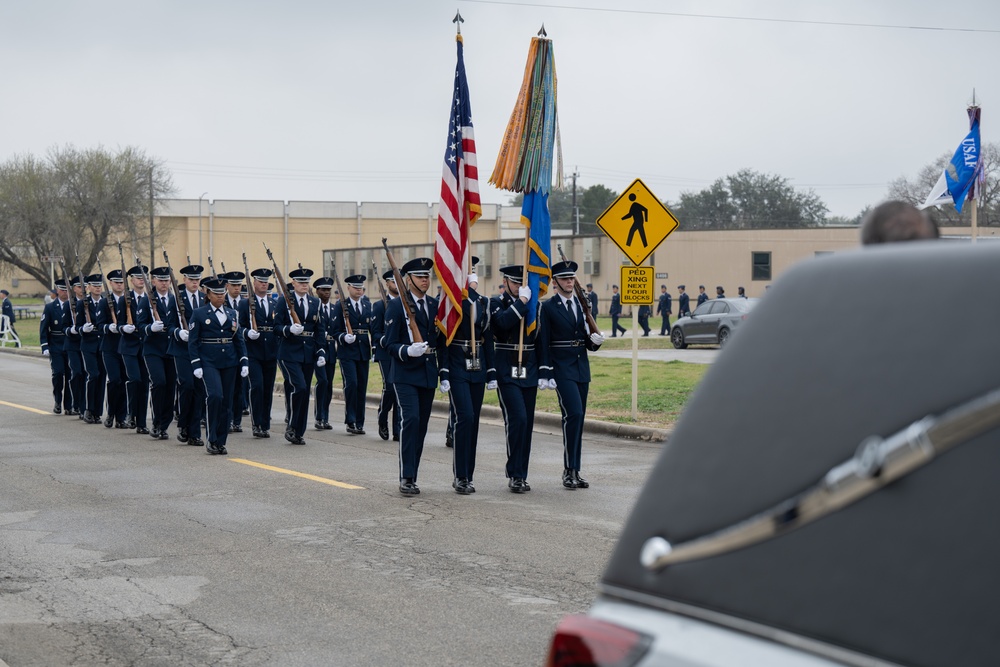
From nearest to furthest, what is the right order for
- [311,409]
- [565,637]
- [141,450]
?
[565,637], [141,450], [311,409]

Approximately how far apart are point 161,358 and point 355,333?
8.65 ft

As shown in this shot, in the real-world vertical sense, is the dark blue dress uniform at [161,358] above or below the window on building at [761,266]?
below

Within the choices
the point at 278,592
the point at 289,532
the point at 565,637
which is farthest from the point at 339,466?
the point at 565,637

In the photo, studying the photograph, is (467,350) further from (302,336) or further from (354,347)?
(354,347)

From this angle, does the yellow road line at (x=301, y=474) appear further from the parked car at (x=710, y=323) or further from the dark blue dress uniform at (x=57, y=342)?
the parked car at (x=710, y=323)

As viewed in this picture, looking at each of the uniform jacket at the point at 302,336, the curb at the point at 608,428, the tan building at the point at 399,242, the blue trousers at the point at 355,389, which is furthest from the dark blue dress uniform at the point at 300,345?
the tan building at the point at 399,242

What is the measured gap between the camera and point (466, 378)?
11.2m

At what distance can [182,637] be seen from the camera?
639 centimetres

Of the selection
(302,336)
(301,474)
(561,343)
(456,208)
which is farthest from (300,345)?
(561,343)

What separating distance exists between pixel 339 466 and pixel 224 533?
12.9 ft

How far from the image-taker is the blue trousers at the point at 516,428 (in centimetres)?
1112

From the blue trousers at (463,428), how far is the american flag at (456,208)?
18.5 inches

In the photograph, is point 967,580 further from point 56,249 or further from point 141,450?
point 56,249

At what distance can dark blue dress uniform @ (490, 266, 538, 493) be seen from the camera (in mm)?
11125
